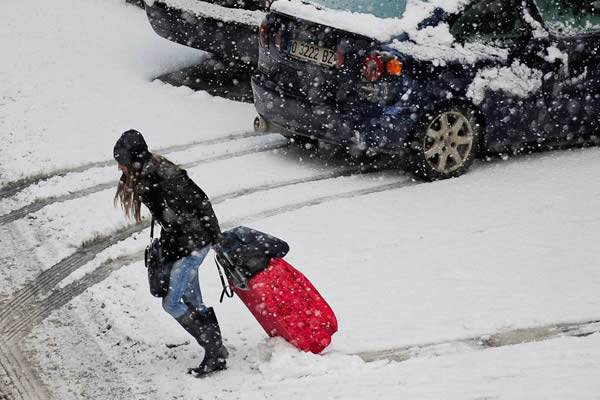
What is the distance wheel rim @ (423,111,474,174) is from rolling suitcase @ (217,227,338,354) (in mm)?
2783

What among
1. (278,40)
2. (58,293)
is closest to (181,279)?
(58,293)

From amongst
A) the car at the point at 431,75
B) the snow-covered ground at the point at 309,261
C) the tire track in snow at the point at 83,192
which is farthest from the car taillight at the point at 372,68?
the tire track in snow at the point at 83,192

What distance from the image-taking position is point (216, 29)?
995 cm

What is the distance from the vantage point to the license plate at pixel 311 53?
7.63 metres

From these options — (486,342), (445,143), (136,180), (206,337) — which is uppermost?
(136,180)

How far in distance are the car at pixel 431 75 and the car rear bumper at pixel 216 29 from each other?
5.16ft

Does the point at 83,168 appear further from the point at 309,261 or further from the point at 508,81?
the point at 508,81

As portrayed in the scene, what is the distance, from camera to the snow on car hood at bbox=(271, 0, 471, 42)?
24.7 ft

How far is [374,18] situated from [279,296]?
3.16m

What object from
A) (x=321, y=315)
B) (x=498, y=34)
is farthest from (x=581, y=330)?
(x=498, y=34)

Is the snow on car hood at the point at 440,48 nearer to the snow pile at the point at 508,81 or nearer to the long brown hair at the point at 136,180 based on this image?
the snow pile at the point at 508,81

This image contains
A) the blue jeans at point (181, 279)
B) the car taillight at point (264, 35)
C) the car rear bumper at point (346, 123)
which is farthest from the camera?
the car taillight at point (264, 35)

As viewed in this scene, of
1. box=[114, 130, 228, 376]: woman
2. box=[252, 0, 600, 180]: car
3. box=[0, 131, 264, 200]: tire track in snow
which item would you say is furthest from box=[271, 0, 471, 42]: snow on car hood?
box=[114, 130, 228, 376]: woman

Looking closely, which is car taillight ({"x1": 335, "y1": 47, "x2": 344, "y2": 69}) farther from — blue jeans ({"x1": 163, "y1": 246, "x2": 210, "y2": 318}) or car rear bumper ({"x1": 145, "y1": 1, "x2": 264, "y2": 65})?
blue jeans ({"x1": 163, "y1": 246, "x2": 210, "y2": 318})
